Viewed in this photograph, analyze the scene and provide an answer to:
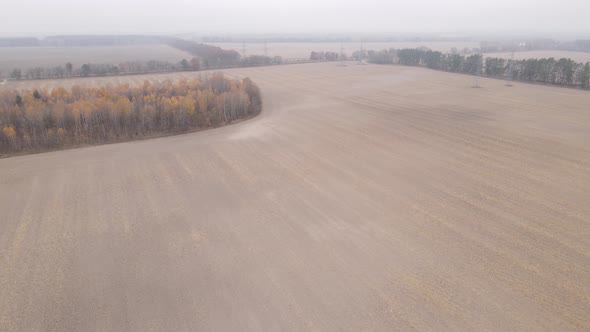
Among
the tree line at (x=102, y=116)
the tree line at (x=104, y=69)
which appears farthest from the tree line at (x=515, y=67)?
the tree line at (x=102, y=116)

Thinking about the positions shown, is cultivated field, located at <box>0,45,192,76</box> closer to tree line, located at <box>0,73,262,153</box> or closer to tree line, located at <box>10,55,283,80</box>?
tree line, located at <box>10,55,283,80</box>

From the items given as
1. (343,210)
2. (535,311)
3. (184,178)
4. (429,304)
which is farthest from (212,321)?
(184,178)

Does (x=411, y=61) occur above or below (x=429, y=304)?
above

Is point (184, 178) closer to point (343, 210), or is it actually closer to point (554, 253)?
point (343, 210)

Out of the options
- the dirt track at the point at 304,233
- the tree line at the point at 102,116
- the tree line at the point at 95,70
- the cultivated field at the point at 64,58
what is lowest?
the dirt track at the point at 304,233

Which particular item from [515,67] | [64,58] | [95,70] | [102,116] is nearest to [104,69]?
[95,70]

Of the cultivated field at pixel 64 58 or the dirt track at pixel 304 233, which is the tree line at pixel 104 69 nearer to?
the cultivated field at pixel 64 58

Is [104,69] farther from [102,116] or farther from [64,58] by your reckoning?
[64,58]
